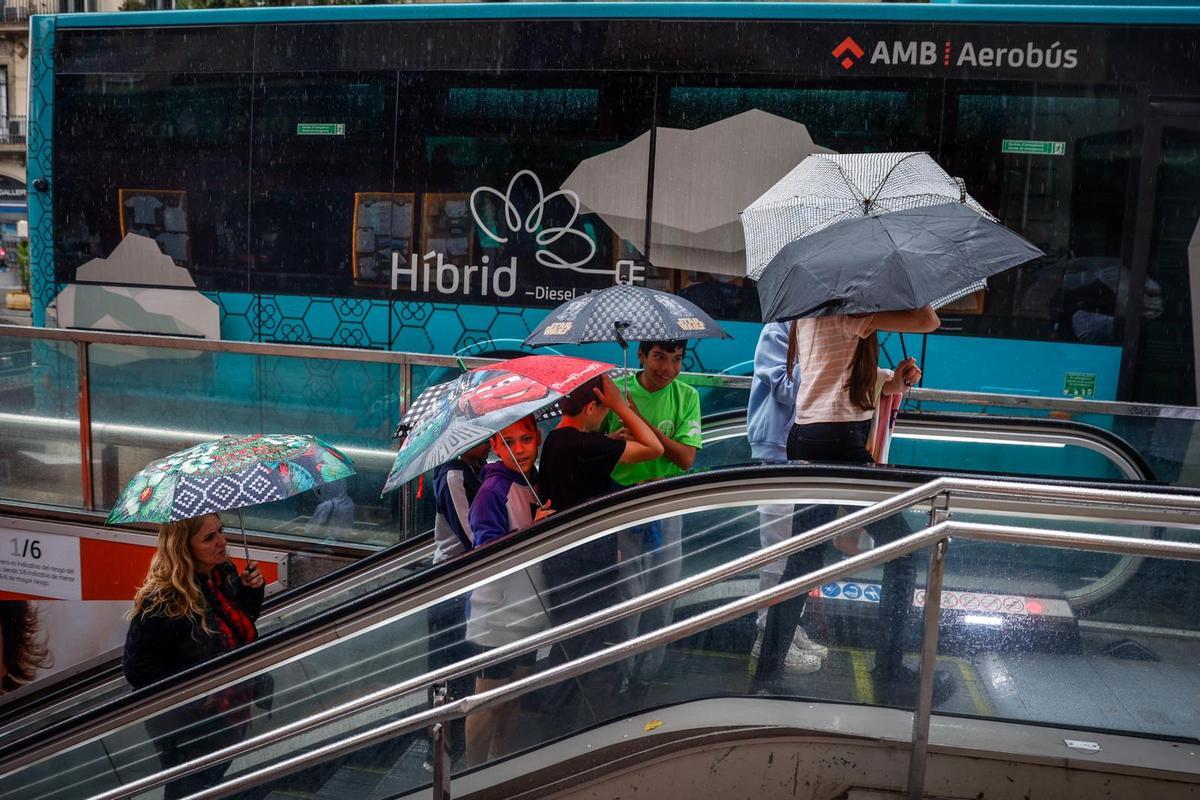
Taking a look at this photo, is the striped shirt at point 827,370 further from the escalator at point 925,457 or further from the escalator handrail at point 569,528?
the escalator at point 925,457

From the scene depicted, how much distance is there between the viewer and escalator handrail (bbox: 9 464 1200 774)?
123 inches

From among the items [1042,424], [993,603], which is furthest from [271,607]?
[1042,424]

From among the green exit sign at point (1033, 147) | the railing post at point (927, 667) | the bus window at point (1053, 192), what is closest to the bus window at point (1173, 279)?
the bus window at point (1053, 192)

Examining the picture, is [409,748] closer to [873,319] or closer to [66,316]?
[873,319]

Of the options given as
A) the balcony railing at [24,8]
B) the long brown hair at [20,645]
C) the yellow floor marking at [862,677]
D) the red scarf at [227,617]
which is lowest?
the long brown hair at [20,645]

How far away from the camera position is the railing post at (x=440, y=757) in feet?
10.7

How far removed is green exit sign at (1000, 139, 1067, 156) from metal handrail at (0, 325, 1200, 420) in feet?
5.50

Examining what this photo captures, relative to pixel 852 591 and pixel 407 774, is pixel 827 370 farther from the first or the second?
pixel 407 774

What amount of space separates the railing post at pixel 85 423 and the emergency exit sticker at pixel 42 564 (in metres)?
0.33

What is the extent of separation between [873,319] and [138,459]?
5555 mm

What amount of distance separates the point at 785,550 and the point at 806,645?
1.18ft

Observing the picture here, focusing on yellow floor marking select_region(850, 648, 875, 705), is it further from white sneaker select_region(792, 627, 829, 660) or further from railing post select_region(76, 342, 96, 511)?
railing post select_region(76, 342, 96, 511)

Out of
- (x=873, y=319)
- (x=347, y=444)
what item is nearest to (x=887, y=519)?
(x=873, y=319)

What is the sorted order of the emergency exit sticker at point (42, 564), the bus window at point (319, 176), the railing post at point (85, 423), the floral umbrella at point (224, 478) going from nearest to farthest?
the floral umbrella at point (224, 478) < the railing post at point (85, 423) < the emergency exit sticker at point (42, 564) < the bus window at point (319, 176)
